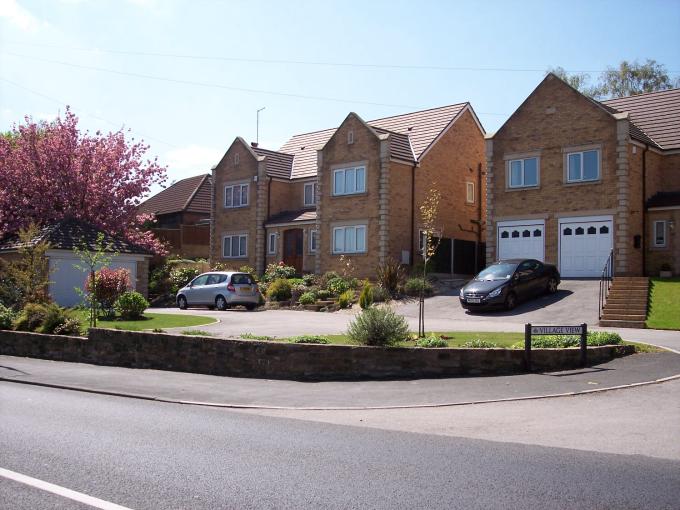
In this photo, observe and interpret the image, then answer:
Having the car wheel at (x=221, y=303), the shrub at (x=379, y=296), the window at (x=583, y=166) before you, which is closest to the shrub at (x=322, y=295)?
the shrub at (x=379, y=296)

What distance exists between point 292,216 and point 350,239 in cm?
608

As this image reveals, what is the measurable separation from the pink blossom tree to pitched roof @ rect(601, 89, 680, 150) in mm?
25157

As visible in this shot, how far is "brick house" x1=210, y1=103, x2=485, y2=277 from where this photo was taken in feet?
116

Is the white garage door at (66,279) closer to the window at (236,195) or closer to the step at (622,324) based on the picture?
the window at (236,195)

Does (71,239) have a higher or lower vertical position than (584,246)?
lower

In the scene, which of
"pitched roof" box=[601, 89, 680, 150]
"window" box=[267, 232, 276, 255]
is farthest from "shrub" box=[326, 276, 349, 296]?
"pitched roof" box=[601, 89, 680, 150]

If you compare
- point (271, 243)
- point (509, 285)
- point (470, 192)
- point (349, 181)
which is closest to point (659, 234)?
point (509, 285)

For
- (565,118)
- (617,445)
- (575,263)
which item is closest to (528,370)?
(617,445)

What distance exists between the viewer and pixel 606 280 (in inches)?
1089

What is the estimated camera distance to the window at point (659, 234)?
97.1ft

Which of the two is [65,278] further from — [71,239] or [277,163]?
[277,163]

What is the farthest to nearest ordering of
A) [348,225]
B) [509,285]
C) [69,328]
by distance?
[348,225]
[509,285]
[69,328]

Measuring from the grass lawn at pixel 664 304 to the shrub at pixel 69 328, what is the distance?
54.6 ft

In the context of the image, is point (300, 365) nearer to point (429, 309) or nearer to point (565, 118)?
point (429, 309)
